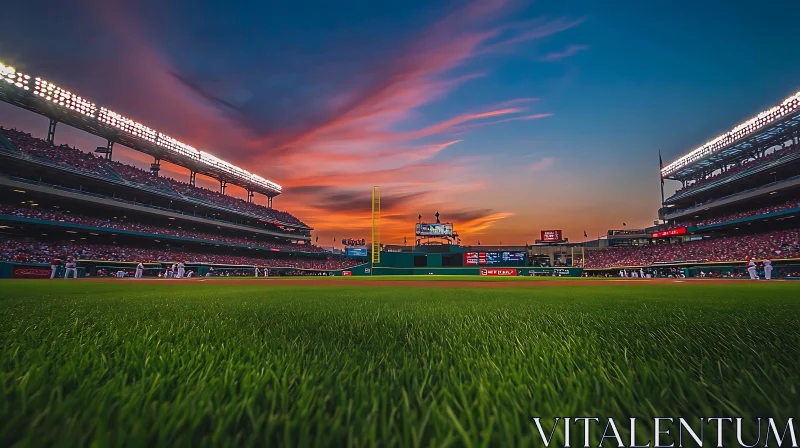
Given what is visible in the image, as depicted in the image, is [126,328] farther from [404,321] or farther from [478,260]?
[478,260]

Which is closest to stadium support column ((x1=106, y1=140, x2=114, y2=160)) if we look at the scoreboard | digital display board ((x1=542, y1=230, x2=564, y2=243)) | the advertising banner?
the advertising banner

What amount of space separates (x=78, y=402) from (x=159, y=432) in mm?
457

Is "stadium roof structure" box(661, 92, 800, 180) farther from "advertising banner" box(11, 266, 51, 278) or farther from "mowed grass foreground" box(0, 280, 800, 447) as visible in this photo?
"advertising banner" box(11, 266, 51, 278)

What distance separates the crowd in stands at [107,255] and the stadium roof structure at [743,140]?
188 ft

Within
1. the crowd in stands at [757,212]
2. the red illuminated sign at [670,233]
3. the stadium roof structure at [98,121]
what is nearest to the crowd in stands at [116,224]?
the stadium roof structure at [98,121]

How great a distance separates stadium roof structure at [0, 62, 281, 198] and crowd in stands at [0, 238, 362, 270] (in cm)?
1191

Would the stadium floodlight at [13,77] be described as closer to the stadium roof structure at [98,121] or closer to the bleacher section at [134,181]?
the stadium roof structure at [98,121]

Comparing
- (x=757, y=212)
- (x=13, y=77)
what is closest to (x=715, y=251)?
(x=757, y=212)

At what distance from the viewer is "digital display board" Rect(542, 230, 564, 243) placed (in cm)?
5981

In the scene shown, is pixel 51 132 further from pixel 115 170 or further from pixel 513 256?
pixel 513 256

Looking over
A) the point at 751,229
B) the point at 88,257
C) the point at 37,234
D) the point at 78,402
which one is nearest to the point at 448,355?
the point at 78,402

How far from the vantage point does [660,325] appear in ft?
9.62

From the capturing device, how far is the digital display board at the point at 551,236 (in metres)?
59.8

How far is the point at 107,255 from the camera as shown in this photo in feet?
108
